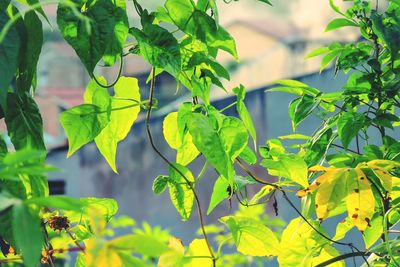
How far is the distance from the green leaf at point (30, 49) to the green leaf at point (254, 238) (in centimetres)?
31

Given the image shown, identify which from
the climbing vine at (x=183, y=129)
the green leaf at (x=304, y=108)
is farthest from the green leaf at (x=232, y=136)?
the green leaf at (x=304, y=108)

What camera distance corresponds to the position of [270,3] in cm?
74

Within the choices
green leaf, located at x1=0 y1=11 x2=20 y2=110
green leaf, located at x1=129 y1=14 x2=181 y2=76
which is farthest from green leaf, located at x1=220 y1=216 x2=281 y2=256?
green leaf, located at x1=0 y1=11 x2=20 y2=110

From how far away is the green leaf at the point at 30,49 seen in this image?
682 millimetres

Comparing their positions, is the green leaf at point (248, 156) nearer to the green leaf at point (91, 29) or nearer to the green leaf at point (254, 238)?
the green leaf at point (254, 238)

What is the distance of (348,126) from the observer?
915mm

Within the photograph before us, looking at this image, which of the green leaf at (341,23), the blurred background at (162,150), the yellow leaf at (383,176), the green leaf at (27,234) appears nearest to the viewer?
the green leaf at (27,234)

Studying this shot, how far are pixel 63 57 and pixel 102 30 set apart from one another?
41.3 ft

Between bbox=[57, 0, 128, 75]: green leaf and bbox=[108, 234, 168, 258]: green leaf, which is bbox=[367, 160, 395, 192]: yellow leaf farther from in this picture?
bbox=[108, 234, 168, 258]: green leaf

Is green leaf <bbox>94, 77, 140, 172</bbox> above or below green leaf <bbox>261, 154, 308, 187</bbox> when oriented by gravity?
above

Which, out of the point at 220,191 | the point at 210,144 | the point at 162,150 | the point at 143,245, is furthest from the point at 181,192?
the point at 162,150

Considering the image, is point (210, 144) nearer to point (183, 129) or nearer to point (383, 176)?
point (183, 129)

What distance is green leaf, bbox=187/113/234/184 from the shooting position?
0.72m

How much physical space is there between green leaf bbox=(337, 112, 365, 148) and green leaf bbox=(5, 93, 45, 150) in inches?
14.9
